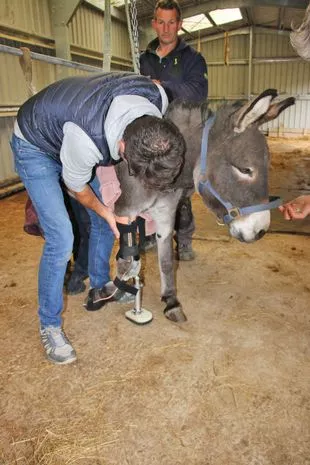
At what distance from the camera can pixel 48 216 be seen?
203cm

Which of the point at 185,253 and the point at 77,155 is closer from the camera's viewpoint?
the point at 77,155

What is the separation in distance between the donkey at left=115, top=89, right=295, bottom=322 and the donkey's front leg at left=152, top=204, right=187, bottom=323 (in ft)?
0.25

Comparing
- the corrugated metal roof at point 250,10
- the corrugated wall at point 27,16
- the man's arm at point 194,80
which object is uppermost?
the corrugated metal roof at point 250,10

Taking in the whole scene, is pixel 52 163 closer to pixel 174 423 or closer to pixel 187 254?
pixel 174 423

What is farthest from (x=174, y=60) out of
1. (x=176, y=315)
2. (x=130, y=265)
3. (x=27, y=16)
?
(x=27, y=16)

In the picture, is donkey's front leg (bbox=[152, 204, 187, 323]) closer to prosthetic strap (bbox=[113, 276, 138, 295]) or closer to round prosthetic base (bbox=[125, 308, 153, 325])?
round prosthetic base (bbox=[125, 308, 153, 325])

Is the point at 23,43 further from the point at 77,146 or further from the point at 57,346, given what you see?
the point at 57,346

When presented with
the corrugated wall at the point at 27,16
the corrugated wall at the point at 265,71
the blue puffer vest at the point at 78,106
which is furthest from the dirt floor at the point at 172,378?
the corrugated wall at the point at 265,71

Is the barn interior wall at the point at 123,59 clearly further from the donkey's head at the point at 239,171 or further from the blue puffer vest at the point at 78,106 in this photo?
the donkey's head at the point at 239,171

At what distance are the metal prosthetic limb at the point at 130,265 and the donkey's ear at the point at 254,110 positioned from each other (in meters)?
0.89

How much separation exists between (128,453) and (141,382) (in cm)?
44

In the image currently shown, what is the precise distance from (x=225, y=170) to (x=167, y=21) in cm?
163

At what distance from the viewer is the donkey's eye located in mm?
2182

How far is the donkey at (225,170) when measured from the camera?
2164 mm
